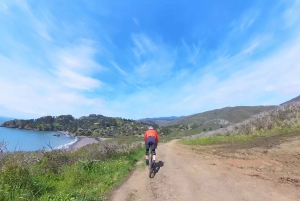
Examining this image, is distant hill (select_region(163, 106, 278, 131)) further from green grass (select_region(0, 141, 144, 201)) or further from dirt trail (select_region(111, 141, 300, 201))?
green grass (select_region(0, 141, 144, 201))

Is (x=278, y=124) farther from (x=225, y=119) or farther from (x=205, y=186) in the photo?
(x=225, y=119)

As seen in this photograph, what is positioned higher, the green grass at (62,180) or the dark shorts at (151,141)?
the dark shorts at (151,141)

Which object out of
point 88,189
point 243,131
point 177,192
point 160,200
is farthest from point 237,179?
point 243,131

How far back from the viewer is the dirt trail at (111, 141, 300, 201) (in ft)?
23.4

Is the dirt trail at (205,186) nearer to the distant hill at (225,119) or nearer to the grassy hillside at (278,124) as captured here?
the grassy hillside at (278,124)

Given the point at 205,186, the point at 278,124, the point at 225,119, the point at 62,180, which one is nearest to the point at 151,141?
the point at 205,186

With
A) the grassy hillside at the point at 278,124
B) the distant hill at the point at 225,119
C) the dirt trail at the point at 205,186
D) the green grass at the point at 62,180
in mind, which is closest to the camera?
the green grass at the point at 62,180

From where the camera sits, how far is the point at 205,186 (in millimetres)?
8398

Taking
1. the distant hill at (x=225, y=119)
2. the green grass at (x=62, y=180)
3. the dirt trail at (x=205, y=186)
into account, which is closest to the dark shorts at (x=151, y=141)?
the dirt trail at (x=205, y=186)

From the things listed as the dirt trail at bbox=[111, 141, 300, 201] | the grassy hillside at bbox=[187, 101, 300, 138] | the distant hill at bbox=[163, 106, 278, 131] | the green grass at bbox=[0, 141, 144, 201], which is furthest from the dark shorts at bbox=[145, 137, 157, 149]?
the distant hill at bbox=[163, 106, 278, 131]

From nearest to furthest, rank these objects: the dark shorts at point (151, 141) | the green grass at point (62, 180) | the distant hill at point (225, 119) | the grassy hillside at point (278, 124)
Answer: the green grass at point (62, 180) < the dark shorts at point (151, 141) < the grassy hillside at point (278, 124) < the distant hill at point (225, 119)

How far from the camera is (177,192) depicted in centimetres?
797

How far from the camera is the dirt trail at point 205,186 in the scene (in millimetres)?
7137

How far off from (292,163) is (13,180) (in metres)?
11.6
